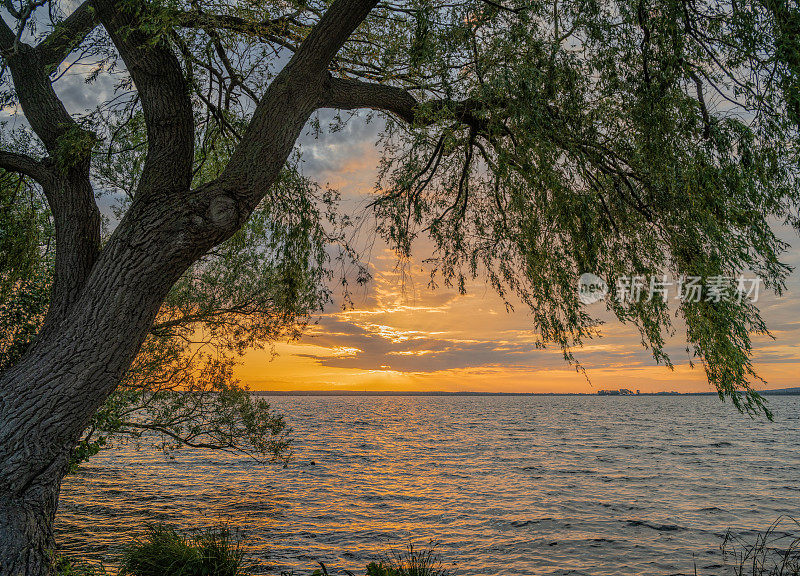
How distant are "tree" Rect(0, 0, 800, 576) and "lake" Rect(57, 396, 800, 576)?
740 cm

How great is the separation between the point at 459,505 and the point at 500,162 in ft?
46.0

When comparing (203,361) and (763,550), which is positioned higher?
(203,361)

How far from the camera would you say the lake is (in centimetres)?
1153

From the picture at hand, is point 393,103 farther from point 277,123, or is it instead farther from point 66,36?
point 66,36

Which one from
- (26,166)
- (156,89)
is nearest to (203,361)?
(26,166)

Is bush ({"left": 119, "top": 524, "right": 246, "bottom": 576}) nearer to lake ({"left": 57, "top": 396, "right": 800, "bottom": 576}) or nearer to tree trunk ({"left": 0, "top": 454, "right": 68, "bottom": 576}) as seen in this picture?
lake ({"left": 57, "top": 396, "right": 800, "bottom": 576})

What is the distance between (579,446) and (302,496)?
2365cm

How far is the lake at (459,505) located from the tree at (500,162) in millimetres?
7396

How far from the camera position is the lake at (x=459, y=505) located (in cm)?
1153

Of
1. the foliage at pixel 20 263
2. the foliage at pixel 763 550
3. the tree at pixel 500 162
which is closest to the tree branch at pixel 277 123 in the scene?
the tree at pixel 500 162

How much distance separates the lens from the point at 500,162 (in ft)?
18.0

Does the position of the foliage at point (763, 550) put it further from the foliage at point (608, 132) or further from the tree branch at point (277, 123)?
the tree branch at point (277, 123)

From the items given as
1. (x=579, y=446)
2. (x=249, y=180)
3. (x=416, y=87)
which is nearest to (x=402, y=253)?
(x=416, y=87)

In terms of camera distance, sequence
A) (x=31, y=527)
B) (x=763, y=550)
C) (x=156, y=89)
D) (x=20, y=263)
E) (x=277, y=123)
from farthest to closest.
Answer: (x=763, y=550), (x=20, y=263), (x=156, y=89), (x=277, y=123), (x=31, y=527)
